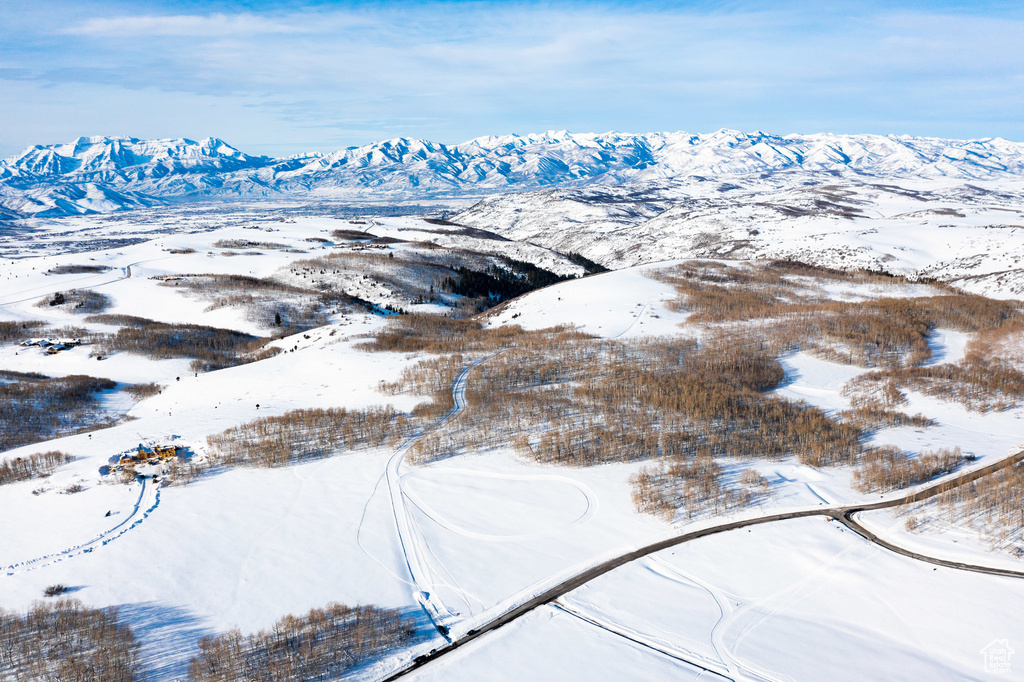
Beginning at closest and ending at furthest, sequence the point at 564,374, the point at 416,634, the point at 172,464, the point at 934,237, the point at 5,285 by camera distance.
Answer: the point at 416,634
the point at 172,464
the point at 564,374
the point at 5,285
the point at 934,237

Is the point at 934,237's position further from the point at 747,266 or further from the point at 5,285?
the point at 5,285

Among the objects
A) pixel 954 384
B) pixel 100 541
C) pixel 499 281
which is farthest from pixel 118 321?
pixel 954 384

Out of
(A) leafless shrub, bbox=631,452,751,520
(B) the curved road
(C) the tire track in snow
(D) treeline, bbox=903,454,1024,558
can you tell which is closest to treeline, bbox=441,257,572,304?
(A) leafless shrub, bbox=631,452,751,520

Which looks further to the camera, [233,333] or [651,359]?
[233,333]

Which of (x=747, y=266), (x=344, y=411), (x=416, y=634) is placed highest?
(x=747, y=266)

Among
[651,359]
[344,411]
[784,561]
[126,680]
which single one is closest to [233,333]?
[344,411]

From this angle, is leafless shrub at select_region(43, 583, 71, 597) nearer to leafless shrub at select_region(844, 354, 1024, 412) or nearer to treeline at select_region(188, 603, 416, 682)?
treeline at select_region(188, 603, 416, 682)

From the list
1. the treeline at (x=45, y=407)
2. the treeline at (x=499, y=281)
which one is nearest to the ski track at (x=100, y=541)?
the treeline at (x=45, y=407)
